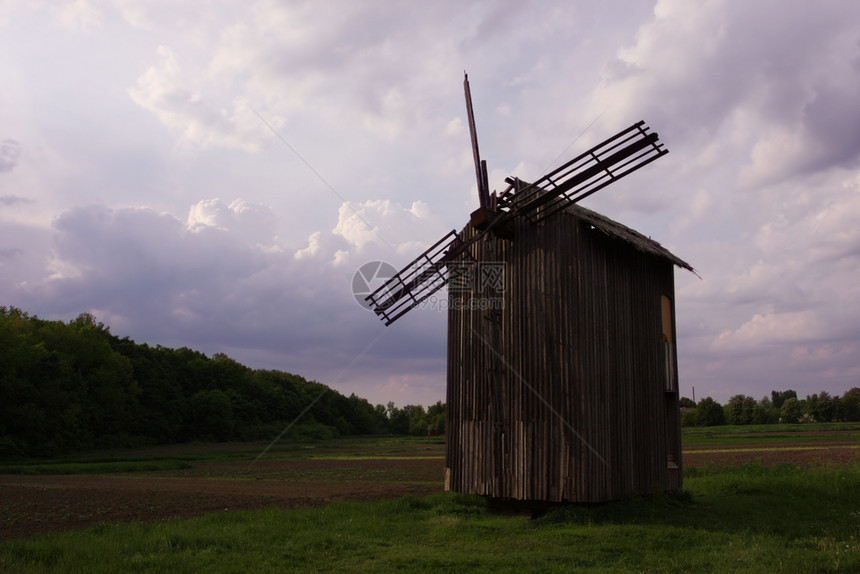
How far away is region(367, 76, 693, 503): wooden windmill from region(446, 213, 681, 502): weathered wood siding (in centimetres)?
3

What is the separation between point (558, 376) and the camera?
14703 mm

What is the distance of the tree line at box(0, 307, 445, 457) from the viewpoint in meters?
45.7

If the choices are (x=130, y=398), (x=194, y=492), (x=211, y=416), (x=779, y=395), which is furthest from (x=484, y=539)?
(x=779, y=395)

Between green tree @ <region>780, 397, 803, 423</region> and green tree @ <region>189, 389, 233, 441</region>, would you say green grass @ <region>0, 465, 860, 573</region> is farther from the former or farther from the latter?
green tree @ <region>780, 397, 803, 423</region>

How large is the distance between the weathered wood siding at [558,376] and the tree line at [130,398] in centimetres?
1314

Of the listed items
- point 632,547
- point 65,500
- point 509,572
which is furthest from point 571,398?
point 65,500

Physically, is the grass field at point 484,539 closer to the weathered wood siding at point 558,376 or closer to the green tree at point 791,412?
the weathered wood siding at point 558,376

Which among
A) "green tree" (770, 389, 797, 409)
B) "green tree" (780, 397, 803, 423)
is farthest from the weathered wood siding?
"green tree" (770, 389, 797, 409)

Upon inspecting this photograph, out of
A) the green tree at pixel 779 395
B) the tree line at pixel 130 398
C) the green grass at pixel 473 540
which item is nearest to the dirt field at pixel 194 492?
the green grass at pixel 473 540

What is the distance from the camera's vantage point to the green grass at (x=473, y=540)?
9.86 m

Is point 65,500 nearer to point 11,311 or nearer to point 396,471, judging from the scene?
point 396,471

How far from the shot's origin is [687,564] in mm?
10008

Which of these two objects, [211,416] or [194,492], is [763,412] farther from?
[194,492]

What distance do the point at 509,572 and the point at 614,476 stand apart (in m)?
6.52
